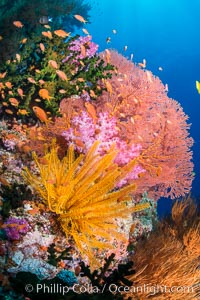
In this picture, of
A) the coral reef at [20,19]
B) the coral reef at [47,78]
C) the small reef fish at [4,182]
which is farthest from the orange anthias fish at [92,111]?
the coral reef at [20,19]

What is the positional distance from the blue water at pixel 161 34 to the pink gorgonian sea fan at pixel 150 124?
49167mm

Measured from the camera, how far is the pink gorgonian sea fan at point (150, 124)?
16.3ft

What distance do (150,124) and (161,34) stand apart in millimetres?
92678

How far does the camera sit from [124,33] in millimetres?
99375

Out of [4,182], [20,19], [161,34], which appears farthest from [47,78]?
[161,34]

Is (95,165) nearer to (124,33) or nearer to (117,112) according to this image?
(117,112)

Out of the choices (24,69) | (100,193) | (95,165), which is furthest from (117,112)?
(24,69)

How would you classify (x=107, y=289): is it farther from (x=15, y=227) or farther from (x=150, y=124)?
(x=150, y=124)

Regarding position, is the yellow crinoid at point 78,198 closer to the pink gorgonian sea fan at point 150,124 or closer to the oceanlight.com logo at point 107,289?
the oceanlight.com logo at point 107,289

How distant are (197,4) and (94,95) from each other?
89.6 m

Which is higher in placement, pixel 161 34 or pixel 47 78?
pixel 161 34

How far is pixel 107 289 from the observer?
8.25 feet

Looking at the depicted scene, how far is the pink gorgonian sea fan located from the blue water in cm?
4917

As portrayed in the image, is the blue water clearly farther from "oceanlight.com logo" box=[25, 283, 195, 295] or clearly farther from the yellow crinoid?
the yellow crinoid
